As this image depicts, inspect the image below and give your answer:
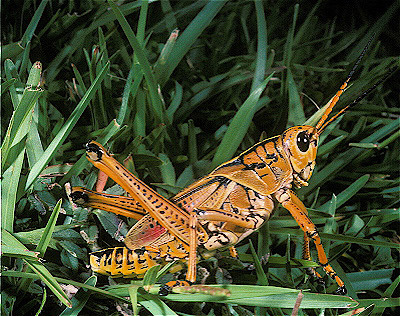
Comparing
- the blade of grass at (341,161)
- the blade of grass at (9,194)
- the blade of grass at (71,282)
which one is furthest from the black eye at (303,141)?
the blade of grass at (9,194)

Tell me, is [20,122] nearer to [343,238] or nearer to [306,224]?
[306,224]

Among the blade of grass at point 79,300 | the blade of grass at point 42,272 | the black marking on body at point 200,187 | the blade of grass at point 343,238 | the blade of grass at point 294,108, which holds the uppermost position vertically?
the blade of grass at point 294,108

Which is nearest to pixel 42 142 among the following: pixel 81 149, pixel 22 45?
pixel 81 149

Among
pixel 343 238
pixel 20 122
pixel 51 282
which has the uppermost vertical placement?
pixel 20 122

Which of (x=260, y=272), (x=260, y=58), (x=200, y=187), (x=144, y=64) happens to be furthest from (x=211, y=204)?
(x=260, y=58)

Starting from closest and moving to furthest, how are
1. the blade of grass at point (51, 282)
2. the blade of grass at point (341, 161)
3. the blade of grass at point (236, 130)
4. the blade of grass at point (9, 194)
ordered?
the blade of grass at point (51, 282), the blade of grass at point (9, 194), the blade of grass at point (236, 130), the blade of grass at point (341, 161)

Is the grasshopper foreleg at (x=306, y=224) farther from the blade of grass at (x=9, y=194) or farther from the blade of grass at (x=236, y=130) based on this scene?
the blade of grass at (x=9, y=194)
